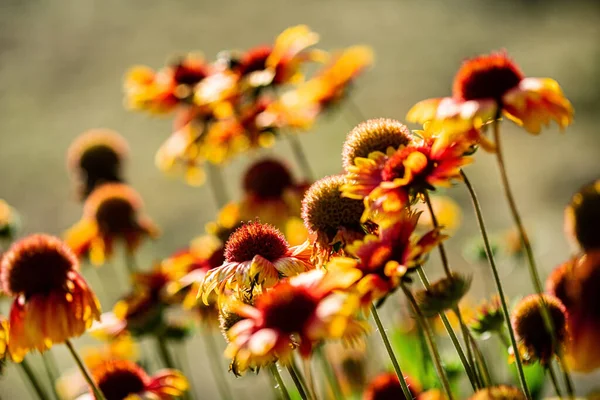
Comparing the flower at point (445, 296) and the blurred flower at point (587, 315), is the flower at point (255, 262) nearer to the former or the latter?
the flower at point (445, 296)

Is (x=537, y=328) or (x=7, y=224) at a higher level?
(x=7, y=224)

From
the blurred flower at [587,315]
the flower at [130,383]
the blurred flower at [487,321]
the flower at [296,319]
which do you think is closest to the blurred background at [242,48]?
the flower at [130,383]

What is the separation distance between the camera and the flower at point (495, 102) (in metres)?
1.08

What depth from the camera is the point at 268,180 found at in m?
2.31

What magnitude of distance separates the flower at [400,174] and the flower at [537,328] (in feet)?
0.85

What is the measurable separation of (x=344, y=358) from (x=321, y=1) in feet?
22.4

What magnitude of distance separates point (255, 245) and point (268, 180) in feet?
3.50

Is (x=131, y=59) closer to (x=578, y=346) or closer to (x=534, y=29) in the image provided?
(x=534, y=29)

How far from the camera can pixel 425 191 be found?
1.13m

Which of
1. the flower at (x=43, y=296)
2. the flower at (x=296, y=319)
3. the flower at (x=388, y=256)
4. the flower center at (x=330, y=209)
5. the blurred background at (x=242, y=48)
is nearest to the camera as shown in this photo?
the flower at (x=296, y=319)

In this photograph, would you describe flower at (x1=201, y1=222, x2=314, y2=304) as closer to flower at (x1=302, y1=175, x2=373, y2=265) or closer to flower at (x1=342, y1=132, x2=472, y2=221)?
flower at (x1=302, y1=175, x2=373, y2=265)

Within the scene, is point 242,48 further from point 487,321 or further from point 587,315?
point 587,315

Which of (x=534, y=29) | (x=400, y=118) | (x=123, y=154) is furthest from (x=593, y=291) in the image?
(x=534, y=29)

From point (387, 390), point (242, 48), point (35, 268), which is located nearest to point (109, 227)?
point (35, 268)
